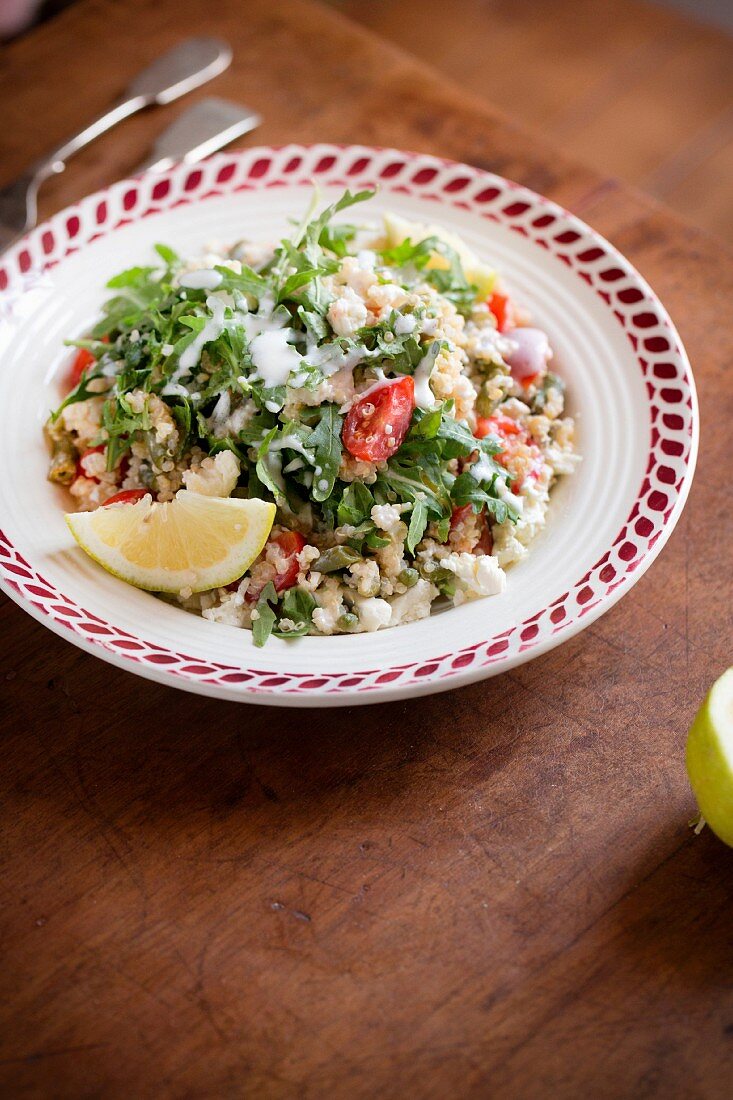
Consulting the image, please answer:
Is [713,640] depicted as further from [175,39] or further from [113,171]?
[175,39]

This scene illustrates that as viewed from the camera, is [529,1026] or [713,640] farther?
[713,640]

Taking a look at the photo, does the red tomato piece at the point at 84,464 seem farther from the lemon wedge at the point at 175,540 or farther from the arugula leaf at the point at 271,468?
the arugula leaf at the point at 271,468

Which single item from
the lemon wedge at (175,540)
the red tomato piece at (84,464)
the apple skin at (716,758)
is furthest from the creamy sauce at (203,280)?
A: the apple skin at (716,758)

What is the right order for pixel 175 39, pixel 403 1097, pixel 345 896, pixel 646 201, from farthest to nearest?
pixel 175 39 < pixel 646 201 < pixel 345 896 < pixel 403 1097

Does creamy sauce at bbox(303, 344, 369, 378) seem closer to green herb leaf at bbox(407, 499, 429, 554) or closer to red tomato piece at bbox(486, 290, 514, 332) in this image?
green herb leaf at bbox(407, 499, 429, 554)

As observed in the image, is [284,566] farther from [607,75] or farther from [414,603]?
[607,75]

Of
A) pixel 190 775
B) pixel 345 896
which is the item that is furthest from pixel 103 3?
pixel 345 896

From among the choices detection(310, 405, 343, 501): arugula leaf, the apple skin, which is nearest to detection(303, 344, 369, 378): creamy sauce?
detection(310, 405, 343, 501): arugula leaf
